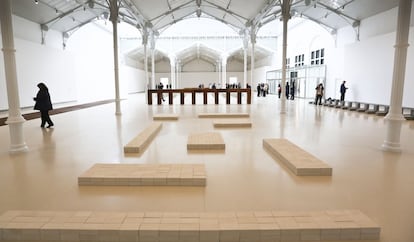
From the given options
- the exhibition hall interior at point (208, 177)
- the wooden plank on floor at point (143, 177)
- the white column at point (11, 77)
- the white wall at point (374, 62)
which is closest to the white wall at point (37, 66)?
the exhibition hall interior at point (208, 177)

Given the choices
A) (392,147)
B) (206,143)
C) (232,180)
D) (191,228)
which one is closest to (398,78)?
(392,147)

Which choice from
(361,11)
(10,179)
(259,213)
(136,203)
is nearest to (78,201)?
(136,203)

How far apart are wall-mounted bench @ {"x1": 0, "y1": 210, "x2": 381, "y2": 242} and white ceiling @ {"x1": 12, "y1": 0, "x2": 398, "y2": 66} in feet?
47.9

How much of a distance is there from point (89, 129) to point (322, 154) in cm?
641

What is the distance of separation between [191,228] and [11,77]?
5.27 meters

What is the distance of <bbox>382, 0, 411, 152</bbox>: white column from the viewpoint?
563 cm

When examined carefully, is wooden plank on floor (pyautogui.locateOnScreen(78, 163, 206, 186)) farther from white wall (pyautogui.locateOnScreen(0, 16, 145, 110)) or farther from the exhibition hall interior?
white wall (pyautogui.locateOnScreen(0, 16, 145, 110))

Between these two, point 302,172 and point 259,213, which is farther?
point 302,172

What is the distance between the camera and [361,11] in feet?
55.7

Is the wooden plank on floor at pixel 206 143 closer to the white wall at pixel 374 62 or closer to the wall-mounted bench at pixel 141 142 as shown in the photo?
the wall-mounted bench at pixel 141 142

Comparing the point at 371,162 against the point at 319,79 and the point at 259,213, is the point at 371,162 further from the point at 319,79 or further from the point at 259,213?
the point at 319,79

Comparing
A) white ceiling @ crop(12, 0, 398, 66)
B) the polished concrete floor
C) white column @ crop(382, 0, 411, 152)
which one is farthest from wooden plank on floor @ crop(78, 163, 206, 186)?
white ceiling @ crop(12, 0, 398, 66)

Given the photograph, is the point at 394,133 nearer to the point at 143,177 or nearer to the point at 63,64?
the point at 143,177

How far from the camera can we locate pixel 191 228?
2.60 metres
